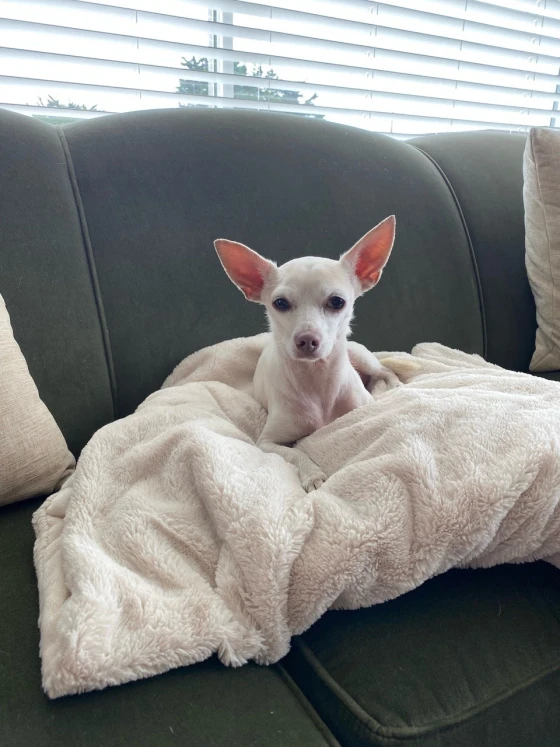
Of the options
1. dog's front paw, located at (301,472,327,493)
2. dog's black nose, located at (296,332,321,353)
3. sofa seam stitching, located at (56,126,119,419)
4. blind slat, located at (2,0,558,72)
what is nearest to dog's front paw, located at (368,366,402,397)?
dog's black nose, located at (296,332,321,353)

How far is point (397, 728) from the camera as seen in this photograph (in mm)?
606

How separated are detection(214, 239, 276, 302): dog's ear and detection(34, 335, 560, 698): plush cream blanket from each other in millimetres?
393

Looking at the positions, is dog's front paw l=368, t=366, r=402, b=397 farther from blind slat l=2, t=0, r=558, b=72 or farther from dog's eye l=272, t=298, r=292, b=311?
blind slat l=2, t=0, r=558, b=72

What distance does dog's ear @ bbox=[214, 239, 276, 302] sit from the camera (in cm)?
111

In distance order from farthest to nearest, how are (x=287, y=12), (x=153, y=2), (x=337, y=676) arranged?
(x=287, y=12) < (x=153, y=2) < (x=337, y=676)

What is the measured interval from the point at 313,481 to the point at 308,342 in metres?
0.27

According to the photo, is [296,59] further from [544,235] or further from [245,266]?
[245,266]

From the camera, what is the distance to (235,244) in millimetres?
1101

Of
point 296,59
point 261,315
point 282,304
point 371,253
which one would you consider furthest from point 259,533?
point 296,59

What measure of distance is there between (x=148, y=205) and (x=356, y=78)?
120 cm

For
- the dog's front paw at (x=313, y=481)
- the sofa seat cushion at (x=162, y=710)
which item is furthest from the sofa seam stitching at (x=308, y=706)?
the dog's front paw at (x=313, y=481)

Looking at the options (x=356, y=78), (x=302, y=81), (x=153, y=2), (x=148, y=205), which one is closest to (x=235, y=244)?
(x=148, y=205)

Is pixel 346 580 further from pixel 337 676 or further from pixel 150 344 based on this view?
pixel 150 344

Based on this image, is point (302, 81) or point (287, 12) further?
point (302, 81)
